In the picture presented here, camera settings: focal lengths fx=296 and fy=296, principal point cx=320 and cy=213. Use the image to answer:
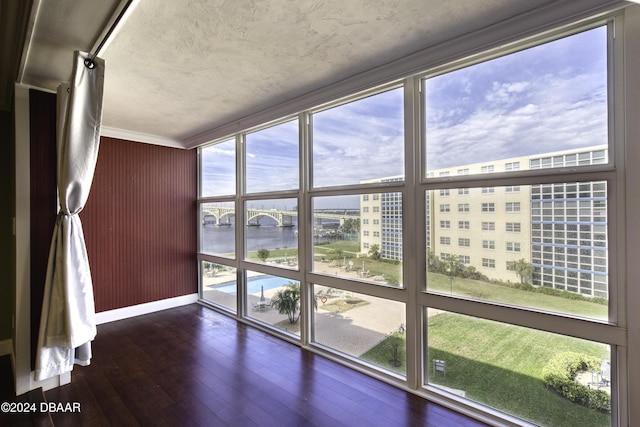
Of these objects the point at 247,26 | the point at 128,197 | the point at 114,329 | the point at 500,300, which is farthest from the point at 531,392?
the point at 128,197

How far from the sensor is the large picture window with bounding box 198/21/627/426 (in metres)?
1.78

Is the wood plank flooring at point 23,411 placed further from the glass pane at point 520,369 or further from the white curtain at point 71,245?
the glass pane at point 520,369

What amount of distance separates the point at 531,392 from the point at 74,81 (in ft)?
12.4

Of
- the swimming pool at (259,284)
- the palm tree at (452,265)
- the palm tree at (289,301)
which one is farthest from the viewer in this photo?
the swimming pool at (259,284)

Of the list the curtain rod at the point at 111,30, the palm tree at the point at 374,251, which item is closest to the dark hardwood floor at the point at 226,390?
the palm tree at the point at 374,251

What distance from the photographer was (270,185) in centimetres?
382

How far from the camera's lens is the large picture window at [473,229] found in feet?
5.84

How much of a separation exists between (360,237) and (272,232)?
137 cm

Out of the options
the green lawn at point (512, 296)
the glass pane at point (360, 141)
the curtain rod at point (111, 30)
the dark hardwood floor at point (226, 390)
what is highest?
the curtain rod at point (111, 30)

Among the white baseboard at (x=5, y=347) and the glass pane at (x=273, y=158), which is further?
the glass pane at (x=273, y=158)

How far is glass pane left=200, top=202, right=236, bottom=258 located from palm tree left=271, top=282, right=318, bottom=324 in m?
1.12

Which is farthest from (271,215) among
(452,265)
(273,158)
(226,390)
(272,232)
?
(452,265)

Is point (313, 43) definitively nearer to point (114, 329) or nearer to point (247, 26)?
point (247, 26)

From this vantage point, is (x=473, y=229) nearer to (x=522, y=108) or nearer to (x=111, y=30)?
(x=522, y=108)
